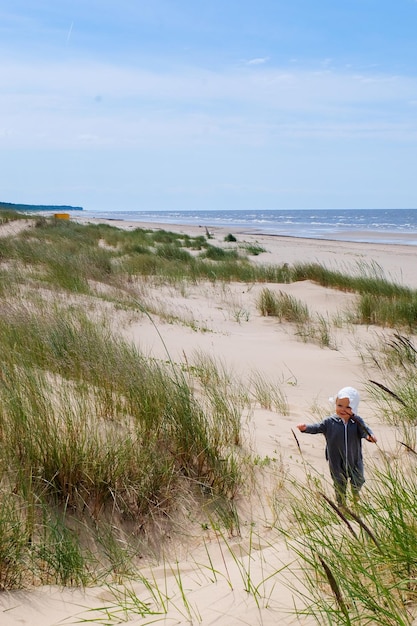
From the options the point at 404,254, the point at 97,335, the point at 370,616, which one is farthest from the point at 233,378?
the point at 404,254

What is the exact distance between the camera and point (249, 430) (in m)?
4.83

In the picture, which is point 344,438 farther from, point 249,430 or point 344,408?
point 249,430

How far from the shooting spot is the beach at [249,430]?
8.22ft

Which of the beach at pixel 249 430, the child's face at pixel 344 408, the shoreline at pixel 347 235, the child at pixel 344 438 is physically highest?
the shoreline at pixel 347 235

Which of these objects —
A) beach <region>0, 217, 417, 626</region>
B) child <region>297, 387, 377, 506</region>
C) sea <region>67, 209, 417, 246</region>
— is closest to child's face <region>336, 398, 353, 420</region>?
child <region>297, 387, 377, 506</region>

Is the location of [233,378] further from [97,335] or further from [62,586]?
[62,586]

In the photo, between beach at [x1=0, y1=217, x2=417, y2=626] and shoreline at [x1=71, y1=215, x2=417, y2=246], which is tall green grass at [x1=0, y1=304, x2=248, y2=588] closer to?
beach at [x1=0, y1=217, x2=417, y2=626]

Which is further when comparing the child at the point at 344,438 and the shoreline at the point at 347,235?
the shoreline at the point at 347,235

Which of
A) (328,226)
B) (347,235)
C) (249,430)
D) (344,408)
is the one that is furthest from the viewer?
(328,226)

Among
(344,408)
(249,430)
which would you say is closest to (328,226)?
(249,430)

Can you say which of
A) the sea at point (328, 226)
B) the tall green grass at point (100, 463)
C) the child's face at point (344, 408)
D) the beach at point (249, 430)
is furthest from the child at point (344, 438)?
the sea at point (328, 226)

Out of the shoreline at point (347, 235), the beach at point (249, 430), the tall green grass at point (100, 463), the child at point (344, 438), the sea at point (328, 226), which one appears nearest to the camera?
the beach at point (249, 430)

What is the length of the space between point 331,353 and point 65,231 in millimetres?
15934

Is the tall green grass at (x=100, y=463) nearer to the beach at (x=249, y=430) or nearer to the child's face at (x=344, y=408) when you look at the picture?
the beach at (x=249, y=430)
